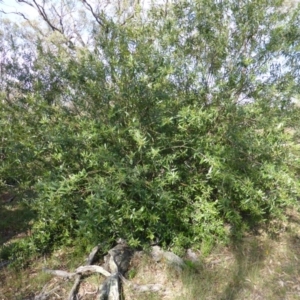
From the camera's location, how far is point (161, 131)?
3.79m

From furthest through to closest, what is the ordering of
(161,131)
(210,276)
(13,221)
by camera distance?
(13,221) < (161,131) < (210,276)

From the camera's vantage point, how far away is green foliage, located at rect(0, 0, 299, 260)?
3.54m

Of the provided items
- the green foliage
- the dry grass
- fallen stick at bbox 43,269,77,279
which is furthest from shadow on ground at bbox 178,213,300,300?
fallen stick at bbox 43,269,77,279

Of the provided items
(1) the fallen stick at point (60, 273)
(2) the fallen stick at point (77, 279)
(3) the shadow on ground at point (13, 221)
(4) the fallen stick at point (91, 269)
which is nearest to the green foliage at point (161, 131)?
(2) the fallen stick at point (77, 279)

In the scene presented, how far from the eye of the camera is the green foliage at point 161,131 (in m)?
3.54

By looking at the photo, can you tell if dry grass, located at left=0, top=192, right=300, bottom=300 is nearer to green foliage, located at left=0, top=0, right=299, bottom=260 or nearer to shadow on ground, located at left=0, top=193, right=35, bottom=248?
green foliage, located at left=0, top=0, right=299, bottom=260

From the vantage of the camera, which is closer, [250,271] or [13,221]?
[250,271]

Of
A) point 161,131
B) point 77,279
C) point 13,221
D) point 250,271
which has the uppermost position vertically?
point 161,131

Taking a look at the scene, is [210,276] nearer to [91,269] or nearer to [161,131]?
[91,269]

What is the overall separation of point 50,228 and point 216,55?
358cm

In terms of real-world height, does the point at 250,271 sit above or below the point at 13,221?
below

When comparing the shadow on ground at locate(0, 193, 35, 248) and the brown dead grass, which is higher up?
the shadow on ground at locate(0, 193, 35, 248)

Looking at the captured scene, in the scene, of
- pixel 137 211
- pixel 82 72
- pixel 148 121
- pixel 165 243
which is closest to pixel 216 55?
pixel 148 121

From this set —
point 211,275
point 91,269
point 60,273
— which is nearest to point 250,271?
point 211,275
